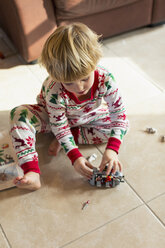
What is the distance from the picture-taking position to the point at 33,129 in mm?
1099

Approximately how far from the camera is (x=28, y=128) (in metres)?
1.08

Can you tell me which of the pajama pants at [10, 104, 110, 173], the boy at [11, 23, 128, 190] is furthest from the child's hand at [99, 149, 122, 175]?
the pajama pants at [10, 104, 110, 173]

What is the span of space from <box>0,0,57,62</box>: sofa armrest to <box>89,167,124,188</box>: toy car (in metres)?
0.83

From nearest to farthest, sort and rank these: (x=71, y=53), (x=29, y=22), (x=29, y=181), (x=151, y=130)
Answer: (x=71, y=53)
(x=29, y=181)
(x=151, y=130)
(x=29, y=22)

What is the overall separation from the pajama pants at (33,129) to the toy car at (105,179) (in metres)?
0.19

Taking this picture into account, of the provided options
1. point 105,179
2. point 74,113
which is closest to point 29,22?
point 74,113

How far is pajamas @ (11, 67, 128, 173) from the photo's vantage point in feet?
3.32

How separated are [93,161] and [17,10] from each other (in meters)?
0.82

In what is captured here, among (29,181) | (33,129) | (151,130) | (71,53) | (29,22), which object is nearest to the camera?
(71,53)

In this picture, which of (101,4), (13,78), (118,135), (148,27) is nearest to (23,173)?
(118,135)

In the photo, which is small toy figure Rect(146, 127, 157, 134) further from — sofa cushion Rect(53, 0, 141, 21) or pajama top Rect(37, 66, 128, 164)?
sofa cushion Rect(53, 0, 141, 21)

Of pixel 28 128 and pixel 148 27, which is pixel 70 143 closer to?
pixel 28 128

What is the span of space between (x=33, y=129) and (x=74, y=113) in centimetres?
17

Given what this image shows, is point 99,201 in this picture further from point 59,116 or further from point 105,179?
point 59,116
